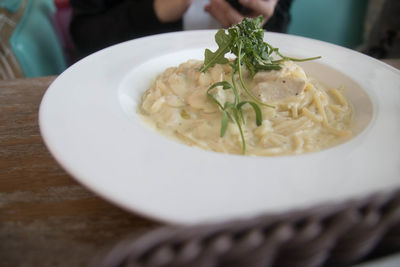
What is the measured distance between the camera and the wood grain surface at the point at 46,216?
0.74m

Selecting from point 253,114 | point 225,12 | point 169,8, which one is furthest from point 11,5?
point 253,114

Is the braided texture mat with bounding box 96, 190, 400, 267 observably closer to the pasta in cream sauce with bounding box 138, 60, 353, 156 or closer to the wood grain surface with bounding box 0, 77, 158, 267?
the wood grain surface with bounding box 0, 77, 158, 267

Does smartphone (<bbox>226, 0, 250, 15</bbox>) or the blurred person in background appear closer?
smartphone (<bbox>226, 0, 250, 15</bbox>)

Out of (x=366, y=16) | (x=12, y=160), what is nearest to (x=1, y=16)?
(x=12, y=160)

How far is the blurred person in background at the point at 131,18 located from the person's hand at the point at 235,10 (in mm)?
24

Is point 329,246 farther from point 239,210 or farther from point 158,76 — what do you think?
point 158,76

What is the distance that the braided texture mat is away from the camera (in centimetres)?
46

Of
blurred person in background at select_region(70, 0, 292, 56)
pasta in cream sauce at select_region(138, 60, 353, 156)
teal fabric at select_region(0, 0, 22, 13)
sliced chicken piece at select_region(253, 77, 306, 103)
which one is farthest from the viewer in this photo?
teal fabric at select_region(0, 0, 22, 13)

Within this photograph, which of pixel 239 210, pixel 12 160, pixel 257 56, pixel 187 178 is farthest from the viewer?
pixel 257 56

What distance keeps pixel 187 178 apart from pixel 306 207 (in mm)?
339

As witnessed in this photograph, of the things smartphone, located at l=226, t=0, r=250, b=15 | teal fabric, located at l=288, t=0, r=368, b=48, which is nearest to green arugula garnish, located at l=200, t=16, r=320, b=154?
smartphone, located at l=226, t=0, r=250, b=15

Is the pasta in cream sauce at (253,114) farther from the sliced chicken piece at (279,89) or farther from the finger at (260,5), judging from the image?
the finger at (260,5)

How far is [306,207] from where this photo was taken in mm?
504

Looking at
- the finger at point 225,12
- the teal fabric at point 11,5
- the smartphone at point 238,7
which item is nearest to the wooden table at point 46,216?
the finger at point 225,12
